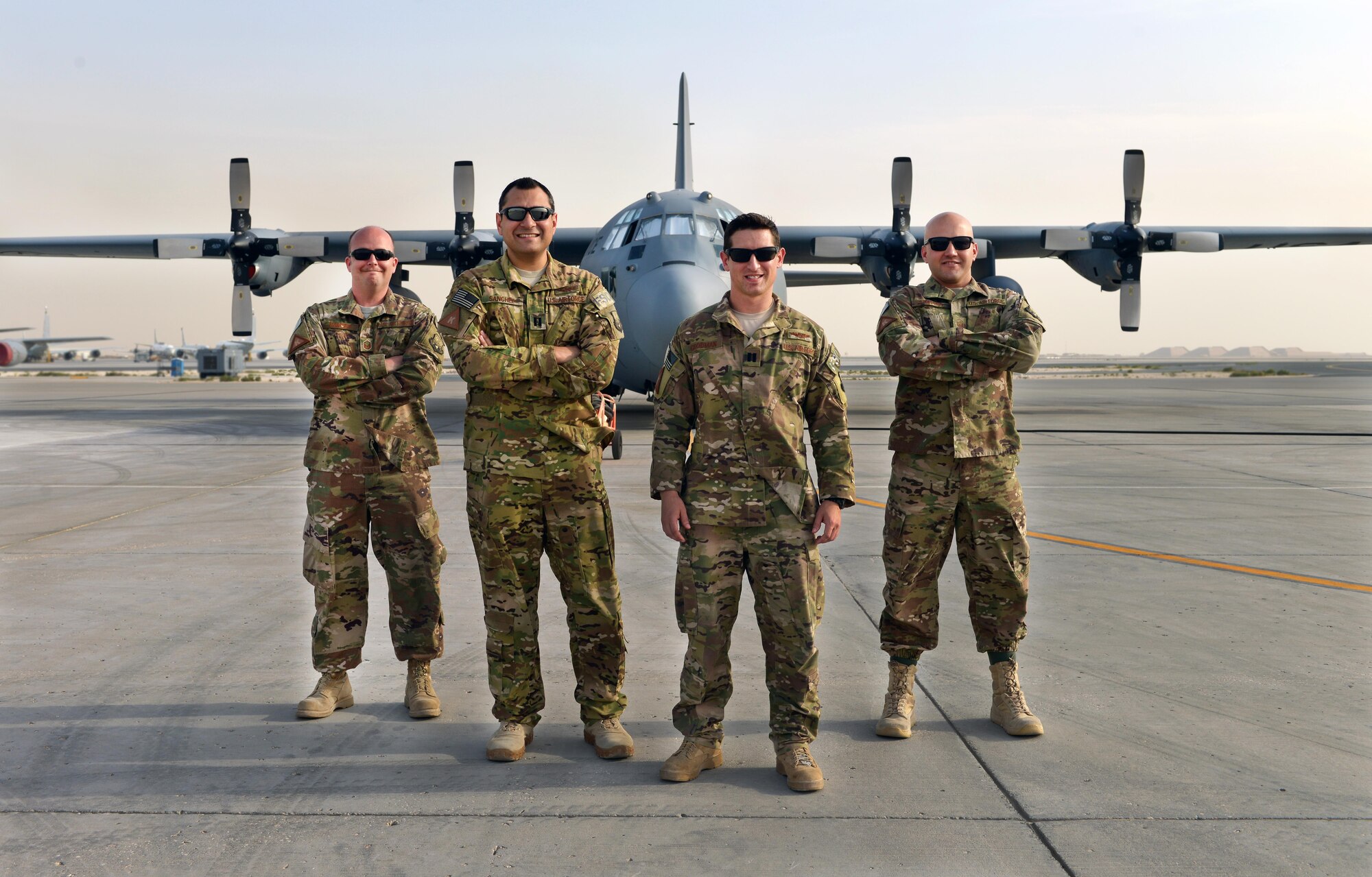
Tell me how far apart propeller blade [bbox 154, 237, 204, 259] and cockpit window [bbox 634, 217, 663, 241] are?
12.0 m

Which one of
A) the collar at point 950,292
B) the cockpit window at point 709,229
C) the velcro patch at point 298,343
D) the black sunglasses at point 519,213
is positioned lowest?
the velcro patch at point 298,343

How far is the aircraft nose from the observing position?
1234cm

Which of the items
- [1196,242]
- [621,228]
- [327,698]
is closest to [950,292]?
[327,698]

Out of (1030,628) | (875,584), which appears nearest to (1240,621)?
(1030,628)

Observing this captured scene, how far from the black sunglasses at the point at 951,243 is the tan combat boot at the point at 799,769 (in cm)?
208

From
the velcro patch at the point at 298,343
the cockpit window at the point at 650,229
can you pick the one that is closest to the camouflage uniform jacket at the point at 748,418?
the velcro patch at the point at 298,343

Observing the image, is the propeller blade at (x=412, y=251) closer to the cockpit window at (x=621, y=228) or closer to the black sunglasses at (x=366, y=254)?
the cockpit window at (x=621, y=228)

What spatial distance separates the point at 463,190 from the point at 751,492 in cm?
1912

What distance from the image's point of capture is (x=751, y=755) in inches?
151

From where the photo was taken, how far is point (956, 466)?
4.19 m

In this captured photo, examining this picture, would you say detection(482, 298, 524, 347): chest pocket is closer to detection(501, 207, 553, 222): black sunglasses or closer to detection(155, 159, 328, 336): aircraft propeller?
detection(501, 207, 553, 222): black sunglasses

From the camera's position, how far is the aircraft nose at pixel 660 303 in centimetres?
1234

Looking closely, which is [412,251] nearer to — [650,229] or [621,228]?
[621,228]

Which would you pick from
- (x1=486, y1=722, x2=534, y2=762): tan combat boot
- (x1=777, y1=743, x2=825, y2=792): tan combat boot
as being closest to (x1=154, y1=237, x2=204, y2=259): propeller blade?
(x1=486, y1=722, x2=534, y2=762): tan combat boot
